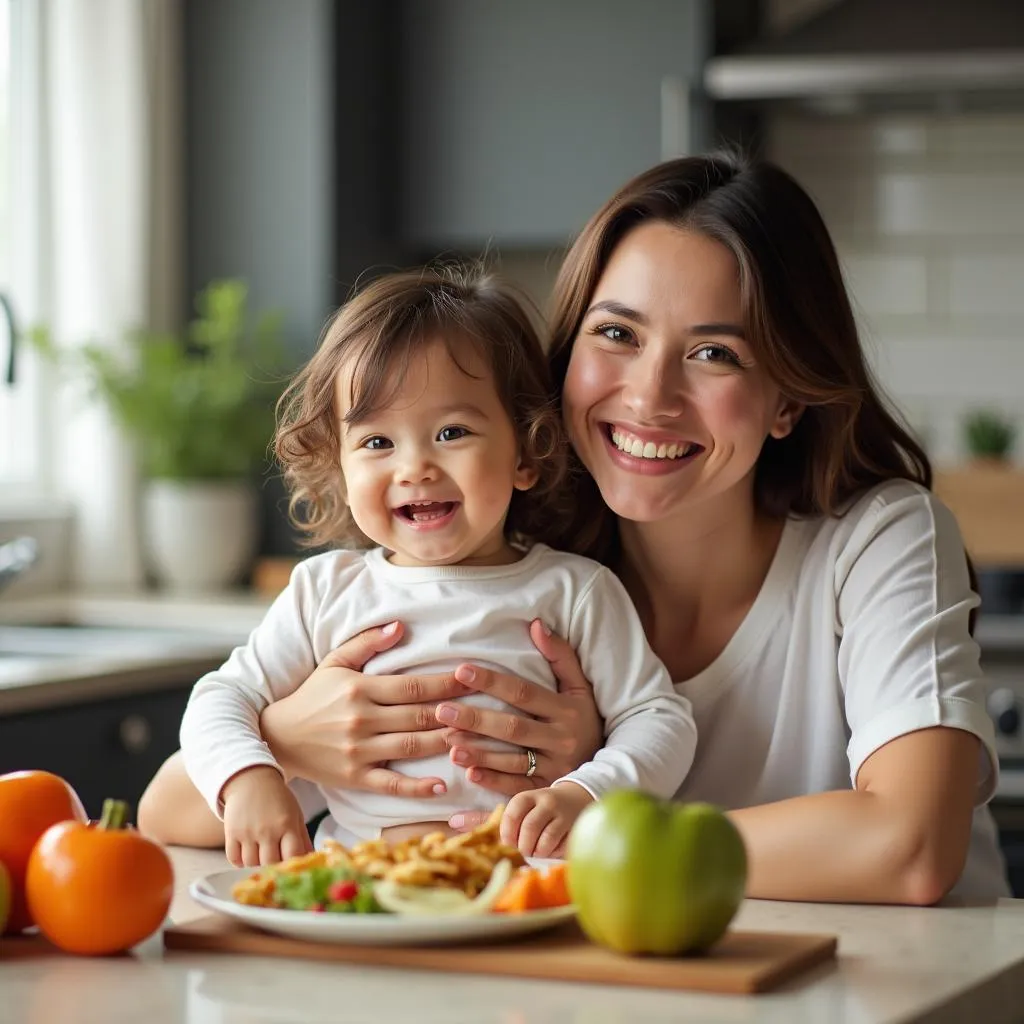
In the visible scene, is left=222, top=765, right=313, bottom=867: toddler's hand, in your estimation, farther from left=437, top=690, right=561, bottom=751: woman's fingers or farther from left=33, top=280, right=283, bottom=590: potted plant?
left=33, top=280, right=283, bottom=590: potted plant

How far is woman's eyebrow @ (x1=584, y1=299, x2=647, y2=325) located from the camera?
5.69 feet

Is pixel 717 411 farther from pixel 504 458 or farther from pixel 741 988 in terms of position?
pixel 741 988

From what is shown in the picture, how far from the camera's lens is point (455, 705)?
5.16 feet

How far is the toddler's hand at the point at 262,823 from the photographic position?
55.7 inches

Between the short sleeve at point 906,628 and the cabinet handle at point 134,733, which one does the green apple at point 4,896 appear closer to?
the short sleeve at point 906,628

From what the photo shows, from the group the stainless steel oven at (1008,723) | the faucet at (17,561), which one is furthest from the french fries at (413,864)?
the stainless steel oven at (1008,723)

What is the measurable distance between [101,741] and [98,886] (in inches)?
62.8

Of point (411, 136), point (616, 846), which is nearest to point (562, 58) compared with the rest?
point (411, 136)

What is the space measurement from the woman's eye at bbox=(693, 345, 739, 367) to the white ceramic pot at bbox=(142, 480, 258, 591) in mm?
2080

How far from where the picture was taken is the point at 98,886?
109 cm

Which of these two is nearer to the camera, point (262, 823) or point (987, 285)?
point (262, 823)

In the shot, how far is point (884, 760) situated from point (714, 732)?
28cm

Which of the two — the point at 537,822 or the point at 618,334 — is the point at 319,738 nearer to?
the point at 537,822

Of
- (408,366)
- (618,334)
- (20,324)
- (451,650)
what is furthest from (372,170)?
(451,650)
